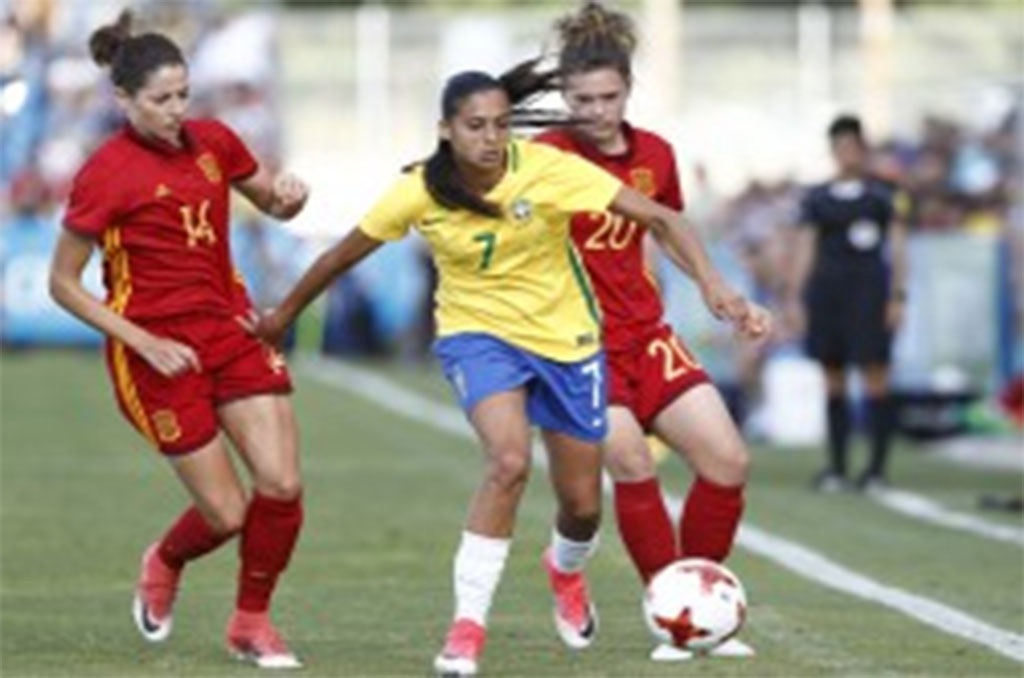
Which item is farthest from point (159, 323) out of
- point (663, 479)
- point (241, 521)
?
point (663, 479)

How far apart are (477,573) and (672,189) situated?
170 cm

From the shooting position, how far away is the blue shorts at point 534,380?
11117 millimetres

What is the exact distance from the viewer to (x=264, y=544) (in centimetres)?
1165

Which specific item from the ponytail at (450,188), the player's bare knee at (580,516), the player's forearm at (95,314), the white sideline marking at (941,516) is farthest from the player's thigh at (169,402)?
the white sideline marking at (941,516)

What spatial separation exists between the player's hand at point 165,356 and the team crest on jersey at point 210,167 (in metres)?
0.57

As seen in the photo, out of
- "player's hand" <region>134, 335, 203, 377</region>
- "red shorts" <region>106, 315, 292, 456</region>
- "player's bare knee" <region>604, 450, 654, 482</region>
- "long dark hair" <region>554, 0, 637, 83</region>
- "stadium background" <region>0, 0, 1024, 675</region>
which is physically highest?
"long dark hair" <region>554, 0, 637, 83</region>

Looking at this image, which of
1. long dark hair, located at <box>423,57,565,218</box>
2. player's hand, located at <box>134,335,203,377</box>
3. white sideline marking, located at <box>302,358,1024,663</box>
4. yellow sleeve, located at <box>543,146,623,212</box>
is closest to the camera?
long dark hair, located at <box>423,57,565,218</box>

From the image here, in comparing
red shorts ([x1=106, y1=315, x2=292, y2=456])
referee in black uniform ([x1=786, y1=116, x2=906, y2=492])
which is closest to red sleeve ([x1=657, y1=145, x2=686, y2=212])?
red shorts ([x1=106, y1=315, x2=292, y2=456])

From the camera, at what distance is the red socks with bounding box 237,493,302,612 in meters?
11.6

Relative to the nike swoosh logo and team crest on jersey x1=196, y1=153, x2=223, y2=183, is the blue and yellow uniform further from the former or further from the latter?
the nike swoosh logo

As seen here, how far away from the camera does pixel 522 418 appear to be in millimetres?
11102

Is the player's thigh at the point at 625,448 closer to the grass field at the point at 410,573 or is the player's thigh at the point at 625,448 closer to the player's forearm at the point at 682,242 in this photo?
the grass field at the point at 410,573

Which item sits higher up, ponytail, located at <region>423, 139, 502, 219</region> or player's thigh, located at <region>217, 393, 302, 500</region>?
ponytail, located at <region>423, 139, 502, 219</region>

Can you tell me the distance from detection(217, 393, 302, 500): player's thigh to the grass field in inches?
22.2
